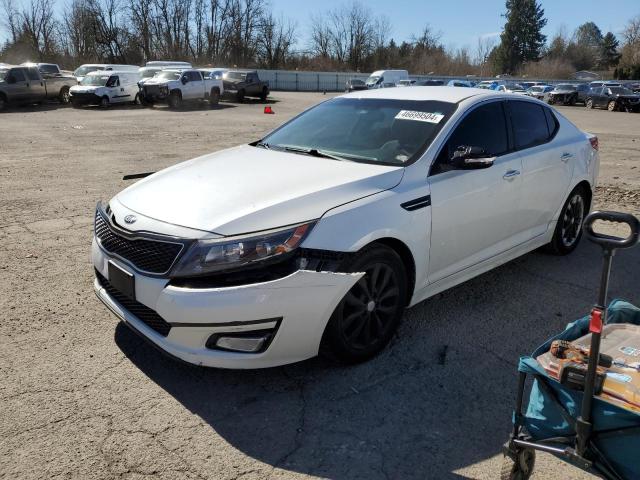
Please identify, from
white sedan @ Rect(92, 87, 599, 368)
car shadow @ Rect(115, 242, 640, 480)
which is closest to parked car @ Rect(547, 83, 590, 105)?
white sedan @ Rect(92, 87, 599, 368)

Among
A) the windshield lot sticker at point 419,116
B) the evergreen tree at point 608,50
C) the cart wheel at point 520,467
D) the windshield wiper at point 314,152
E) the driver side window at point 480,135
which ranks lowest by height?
the cart wheel at point 520,467

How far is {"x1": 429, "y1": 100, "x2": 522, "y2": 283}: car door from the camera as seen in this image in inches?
148

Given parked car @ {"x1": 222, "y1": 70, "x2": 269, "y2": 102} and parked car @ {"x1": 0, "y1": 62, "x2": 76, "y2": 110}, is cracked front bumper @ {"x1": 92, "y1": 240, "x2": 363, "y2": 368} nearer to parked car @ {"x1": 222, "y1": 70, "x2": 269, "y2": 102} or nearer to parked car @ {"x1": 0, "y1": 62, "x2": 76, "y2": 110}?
parked car @ {"x1": 0, "y1": 62, "x2": 76, "y2": 110}

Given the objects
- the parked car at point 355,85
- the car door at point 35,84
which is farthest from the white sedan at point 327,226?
the parked car at point 355,85

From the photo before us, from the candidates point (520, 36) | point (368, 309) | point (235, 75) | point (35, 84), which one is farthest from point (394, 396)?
point (520, 36)

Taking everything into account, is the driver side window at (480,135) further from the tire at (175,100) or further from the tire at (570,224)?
the tire at (175,100)

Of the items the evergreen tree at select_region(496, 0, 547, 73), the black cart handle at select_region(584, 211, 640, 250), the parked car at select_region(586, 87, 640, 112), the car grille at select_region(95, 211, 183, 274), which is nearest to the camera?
the black cart handle at select_region(584, 211, 640, 250)

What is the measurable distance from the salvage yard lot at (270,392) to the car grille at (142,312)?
371 millimetres

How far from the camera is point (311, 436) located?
9.20 feet

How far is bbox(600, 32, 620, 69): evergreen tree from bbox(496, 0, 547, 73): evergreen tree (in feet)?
55.3

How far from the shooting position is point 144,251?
3.12m

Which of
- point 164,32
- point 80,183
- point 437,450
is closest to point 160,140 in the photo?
point 80,183

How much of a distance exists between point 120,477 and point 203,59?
79013 mm

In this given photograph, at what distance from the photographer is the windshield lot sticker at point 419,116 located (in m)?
4.04
